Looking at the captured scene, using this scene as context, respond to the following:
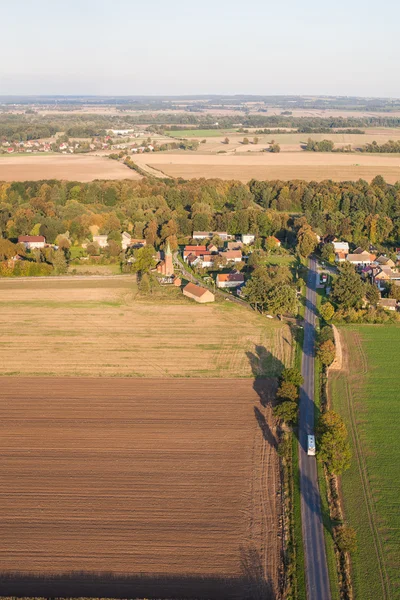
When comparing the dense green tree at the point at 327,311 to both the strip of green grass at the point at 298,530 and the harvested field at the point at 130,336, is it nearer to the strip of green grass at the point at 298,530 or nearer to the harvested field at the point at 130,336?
the harvested field at the point at 130,336

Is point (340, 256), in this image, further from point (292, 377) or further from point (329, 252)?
point (292, 377)

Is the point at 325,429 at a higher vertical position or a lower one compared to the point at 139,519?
higher

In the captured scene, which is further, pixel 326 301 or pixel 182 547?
pixel 326 301

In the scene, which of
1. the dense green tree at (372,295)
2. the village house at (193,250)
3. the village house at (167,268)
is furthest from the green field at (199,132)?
the dense green tree at (372,295)

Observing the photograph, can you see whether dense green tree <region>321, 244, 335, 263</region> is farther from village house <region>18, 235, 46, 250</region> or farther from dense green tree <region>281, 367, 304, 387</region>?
village house <region>18, 235, 46, 250</region>

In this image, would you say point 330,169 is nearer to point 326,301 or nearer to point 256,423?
point 326,301

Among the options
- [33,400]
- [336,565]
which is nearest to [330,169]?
[33,400]

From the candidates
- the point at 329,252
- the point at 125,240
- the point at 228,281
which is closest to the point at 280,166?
the point at 125,240
